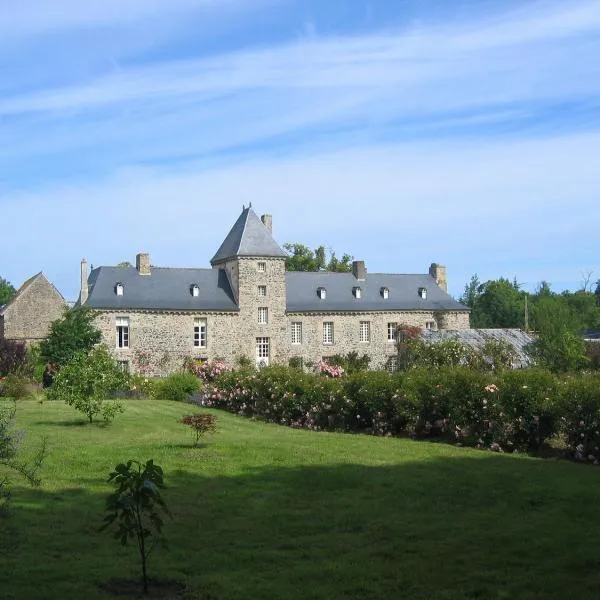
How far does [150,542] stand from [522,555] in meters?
3.80

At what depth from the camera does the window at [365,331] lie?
51.9 meters

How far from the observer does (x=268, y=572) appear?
26.6 ft

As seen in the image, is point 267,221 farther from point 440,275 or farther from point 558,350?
point 558,350

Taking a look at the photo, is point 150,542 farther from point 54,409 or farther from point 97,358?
point 54,409

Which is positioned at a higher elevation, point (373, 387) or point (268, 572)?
point (373, 387)

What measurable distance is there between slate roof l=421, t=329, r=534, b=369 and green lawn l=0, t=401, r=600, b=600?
751 inches

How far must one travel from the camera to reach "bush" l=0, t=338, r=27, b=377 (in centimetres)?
3322

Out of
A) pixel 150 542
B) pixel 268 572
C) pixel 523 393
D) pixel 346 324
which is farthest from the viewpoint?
pixel 346 324

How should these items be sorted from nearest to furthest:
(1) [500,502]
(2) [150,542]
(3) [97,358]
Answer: (2) [150,542]
(1) [500,502]
(3) [97,358]

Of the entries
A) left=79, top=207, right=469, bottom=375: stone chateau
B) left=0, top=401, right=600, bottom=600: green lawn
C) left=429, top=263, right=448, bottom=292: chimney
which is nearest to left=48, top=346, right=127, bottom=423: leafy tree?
left=0, top=401, right=600, bottom=600: green lawn

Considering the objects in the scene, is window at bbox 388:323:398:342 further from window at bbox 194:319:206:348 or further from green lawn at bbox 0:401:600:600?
green lawn at bbox 0:401:600:600

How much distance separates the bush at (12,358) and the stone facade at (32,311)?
1160 cm

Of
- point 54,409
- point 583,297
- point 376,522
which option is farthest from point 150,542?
point 583,297

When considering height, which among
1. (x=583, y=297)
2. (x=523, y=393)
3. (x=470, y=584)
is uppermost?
(x=583, y=297)
